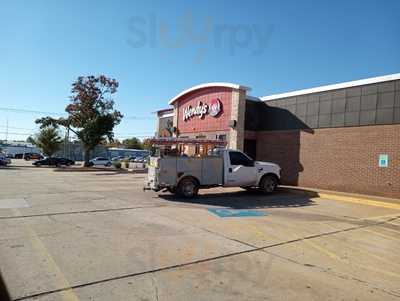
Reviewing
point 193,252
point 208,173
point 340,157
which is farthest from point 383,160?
point 193,252

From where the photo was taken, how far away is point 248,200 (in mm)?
15148

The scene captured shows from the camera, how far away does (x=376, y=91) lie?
55.3ft

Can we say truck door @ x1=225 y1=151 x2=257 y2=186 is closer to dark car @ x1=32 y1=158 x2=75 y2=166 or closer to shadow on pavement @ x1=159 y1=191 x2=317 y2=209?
shadow on pavement @ x1=159 y1=191 x2=317 y2=209

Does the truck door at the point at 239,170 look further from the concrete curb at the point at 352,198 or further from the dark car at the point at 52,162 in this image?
the dark car at the point at 52,162

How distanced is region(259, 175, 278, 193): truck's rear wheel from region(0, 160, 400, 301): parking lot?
406 centimetres

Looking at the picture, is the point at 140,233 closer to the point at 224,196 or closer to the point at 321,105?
the point at 224,196

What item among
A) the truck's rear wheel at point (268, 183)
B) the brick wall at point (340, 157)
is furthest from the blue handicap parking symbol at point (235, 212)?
the brick wall at point (340, 157)

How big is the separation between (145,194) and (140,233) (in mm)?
7803

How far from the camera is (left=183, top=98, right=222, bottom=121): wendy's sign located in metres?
23.9

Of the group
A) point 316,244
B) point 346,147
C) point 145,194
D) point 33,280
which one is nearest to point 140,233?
point 33,280

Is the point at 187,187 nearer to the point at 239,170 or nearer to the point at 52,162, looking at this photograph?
the point at 239,170

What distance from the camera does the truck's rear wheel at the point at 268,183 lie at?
55.5 ft

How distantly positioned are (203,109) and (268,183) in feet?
32.6

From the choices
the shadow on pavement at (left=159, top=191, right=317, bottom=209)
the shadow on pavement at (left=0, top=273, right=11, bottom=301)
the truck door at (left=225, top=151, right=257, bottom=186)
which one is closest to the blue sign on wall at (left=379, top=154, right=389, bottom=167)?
the shadow on pavement at (left=159, top=191, right=317, bottom=209)
